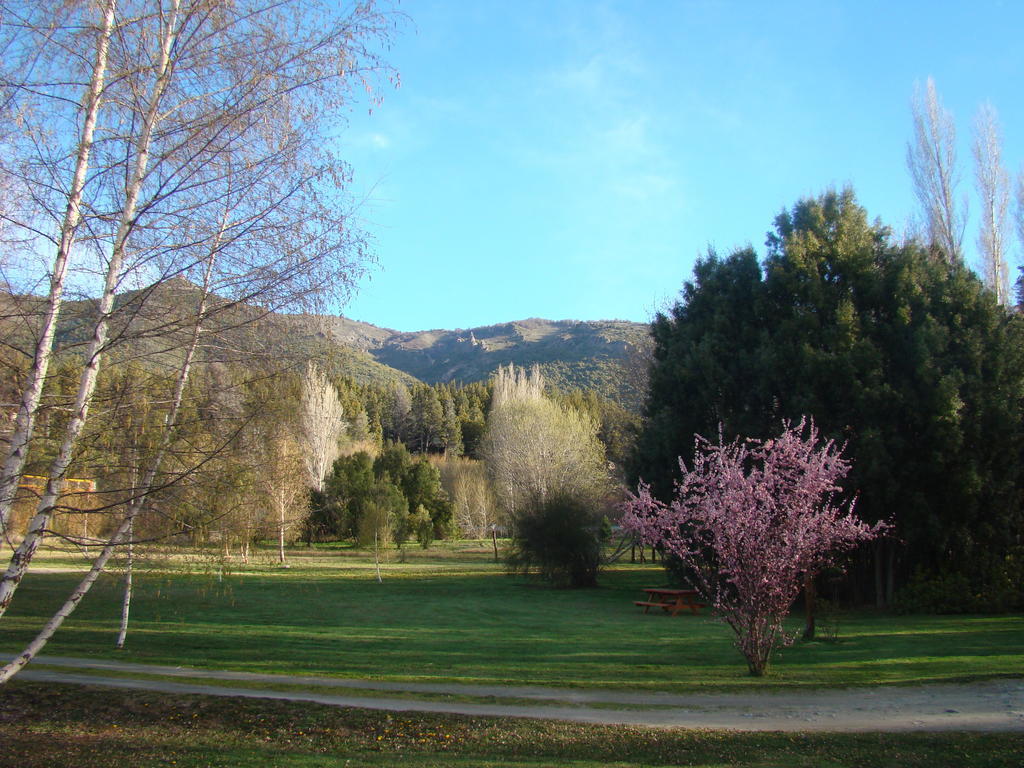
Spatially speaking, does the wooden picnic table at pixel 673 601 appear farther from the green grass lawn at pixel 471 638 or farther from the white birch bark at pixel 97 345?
the white birch bark at pixel 97 345

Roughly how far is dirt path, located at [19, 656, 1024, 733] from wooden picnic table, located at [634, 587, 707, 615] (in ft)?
36.7

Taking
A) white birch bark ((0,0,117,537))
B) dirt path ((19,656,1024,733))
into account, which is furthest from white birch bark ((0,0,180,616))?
dirt path ((19,656,1024,733))

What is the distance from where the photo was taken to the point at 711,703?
28.1 feet

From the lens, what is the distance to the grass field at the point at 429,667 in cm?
640

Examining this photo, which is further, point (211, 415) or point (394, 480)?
point (394, 480)

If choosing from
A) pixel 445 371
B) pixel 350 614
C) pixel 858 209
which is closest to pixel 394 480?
pixel 350 614

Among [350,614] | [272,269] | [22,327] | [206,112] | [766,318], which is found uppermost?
[766,318]

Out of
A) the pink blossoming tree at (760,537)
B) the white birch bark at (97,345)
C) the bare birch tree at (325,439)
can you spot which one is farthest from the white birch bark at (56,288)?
the bare birch tree at (325,439)

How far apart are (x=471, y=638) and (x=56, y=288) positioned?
37.0 feet

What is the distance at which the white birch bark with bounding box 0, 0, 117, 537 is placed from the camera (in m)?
5.15

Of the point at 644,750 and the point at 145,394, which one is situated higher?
the point at 145,394

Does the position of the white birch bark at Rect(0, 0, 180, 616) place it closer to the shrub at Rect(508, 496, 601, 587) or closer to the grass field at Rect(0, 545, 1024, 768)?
the grass field at Rect(0, 545, 1024, 768)

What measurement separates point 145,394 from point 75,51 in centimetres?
264

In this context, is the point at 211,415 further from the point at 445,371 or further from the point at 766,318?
the point at 445,371
